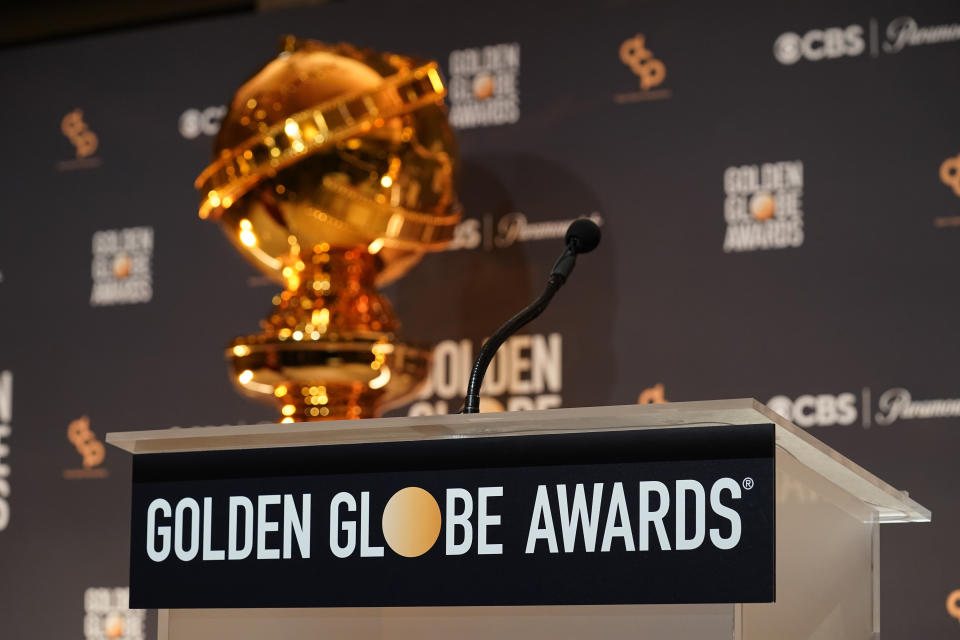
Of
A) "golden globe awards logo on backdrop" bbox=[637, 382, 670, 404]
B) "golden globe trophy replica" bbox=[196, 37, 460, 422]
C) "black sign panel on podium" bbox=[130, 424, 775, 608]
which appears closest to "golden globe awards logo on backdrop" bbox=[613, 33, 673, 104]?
"golden globe trophy replica" bbox=[196, 37, 460, 422]

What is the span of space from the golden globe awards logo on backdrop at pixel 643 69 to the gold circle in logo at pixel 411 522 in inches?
72.7

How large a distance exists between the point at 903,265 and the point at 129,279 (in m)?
1.91

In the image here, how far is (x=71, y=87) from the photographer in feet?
12.0

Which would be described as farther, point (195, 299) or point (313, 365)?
point (195, 299)

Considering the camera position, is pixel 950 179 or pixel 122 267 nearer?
pixel 950 179

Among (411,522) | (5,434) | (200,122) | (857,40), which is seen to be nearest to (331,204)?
(200,122)

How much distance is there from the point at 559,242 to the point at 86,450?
1345 millimetres

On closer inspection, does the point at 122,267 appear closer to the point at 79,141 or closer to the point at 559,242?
the point at 79,141

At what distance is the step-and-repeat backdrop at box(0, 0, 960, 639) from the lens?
8.97 ft

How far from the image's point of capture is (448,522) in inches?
53.3

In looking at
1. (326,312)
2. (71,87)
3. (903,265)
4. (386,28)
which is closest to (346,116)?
(326,312)

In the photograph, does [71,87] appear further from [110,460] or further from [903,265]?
[903,265]

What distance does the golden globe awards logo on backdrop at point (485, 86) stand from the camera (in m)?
3.17

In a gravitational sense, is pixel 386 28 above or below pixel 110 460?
above
